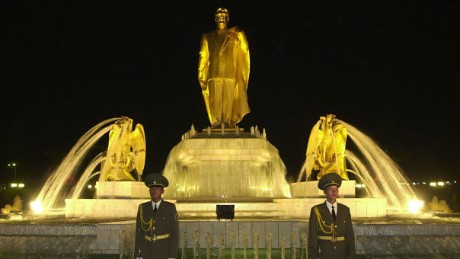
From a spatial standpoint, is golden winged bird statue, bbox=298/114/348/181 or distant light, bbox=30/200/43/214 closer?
golden winged bird statue, bbox=298/114/348/181

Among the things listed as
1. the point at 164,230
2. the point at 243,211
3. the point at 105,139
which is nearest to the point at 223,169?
the point at 243,211

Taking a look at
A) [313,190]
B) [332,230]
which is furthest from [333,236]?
[313,190]

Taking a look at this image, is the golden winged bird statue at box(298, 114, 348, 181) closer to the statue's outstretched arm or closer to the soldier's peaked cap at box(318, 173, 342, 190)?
the statue's outstretched arm

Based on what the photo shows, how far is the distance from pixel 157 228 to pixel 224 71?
1439cm

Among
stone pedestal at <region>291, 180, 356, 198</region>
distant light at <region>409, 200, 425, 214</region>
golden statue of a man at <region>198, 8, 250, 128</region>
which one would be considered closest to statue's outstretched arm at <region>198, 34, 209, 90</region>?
golden statue of a man at <region>198, 8, 250, 128</region>

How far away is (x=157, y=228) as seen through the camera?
7184mm

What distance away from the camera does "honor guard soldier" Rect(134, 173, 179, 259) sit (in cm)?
719

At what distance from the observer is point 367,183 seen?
21.5 metres

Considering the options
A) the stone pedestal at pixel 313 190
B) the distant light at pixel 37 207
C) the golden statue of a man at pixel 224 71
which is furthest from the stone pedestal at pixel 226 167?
the distant light at pixel 37 207

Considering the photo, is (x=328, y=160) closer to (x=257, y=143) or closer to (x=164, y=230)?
(x=257, y=143)

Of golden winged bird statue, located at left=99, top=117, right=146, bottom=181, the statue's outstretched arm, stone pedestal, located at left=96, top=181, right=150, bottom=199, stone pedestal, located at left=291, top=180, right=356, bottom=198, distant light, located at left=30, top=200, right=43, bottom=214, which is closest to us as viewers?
stone pedestal, located at left=291, top=180, right=356, bottom=198

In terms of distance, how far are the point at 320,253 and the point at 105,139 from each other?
4428cm

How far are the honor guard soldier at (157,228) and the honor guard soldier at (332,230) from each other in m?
1.65

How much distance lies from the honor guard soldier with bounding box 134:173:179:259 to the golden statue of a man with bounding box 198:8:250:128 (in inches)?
557
